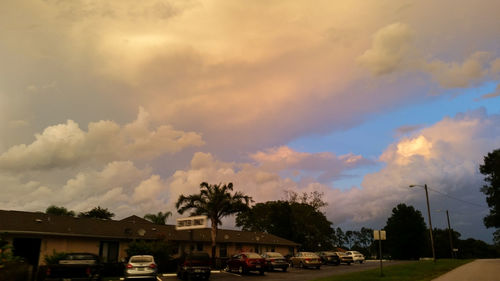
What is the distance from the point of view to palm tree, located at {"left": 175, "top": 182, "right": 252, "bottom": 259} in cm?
3572

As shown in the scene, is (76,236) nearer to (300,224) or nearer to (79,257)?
Result: (79,257)

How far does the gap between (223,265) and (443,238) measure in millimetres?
81622

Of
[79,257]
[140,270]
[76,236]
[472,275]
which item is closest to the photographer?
[79,257]

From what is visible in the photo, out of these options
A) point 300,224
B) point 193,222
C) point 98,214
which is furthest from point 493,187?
point 98,214

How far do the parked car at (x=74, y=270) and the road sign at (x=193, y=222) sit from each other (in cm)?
1028

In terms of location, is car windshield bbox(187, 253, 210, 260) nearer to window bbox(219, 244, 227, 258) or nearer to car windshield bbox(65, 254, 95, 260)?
car windshield bbox(65, 254, 95, 260)

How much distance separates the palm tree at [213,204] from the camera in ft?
117

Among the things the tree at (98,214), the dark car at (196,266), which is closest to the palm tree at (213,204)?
the dark car at (196,266)

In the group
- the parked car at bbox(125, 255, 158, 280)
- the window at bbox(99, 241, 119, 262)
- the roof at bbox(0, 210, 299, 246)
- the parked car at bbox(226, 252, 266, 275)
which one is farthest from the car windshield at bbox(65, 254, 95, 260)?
the window at bbox(99, 241, 119, 262)

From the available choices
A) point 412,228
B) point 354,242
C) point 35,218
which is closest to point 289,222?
point 412,228

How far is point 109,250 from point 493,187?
49738 mm

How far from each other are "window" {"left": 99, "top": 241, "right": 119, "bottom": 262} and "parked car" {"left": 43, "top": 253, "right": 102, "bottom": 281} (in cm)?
1416

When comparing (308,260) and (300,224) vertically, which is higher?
(300,224)

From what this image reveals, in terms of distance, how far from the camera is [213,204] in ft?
117
